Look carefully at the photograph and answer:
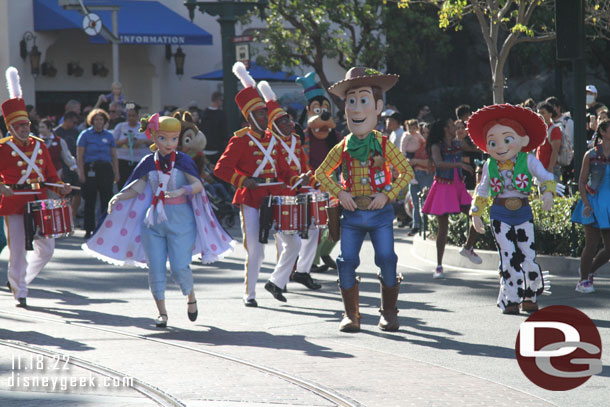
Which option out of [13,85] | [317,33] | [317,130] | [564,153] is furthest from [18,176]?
[317,33]

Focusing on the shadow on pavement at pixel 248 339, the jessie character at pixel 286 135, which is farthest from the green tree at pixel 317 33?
the shadow on pavement at pixel 248 339

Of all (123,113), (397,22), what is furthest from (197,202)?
(397,22)

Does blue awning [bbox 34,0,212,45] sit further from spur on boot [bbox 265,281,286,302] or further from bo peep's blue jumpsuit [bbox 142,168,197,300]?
bo peep's blue jumpsuit [bbox 142,168,197,300]

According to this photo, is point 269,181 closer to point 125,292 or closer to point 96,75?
point 125,292

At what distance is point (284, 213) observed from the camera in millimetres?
9953

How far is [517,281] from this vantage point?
926cm

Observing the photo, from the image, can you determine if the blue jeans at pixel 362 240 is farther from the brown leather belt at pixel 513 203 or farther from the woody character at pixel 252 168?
the woody character at pixel 252 168

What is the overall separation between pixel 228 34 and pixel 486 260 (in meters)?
8.93

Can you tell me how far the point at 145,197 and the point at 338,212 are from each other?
5.64ft

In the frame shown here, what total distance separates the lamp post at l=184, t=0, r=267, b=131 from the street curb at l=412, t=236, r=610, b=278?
6.72 m

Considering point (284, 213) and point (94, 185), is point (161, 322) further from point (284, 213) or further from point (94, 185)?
point (94, 185)

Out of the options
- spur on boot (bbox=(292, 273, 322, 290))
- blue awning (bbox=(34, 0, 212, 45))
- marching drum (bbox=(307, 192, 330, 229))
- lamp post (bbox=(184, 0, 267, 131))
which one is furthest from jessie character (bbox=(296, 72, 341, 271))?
blue awning (bbox=(34, 0, 212, 45))

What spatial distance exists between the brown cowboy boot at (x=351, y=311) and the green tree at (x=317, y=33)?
16368mm

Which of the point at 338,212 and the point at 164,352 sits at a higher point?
the point at 338,212
